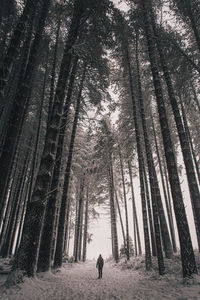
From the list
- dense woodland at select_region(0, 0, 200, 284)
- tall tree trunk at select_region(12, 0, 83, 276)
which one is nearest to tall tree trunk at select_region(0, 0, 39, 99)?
dense woodland at select_region(0, 0, 200, 284)

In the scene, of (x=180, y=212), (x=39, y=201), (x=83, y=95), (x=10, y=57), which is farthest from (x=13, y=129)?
(x=83, y=95)

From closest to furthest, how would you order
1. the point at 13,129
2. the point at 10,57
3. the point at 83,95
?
the point at 10,57 → the point at 13,129 → the point at 83,95

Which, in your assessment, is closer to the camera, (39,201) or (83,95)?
(39,201)

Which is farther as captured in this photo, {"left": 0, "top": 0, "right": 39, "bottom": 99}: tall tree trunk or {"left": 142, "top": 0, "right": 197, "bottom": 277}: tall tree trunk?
{"left": 142, "top": 0, "right": 197, "bottom": 277}: tall tree trunk

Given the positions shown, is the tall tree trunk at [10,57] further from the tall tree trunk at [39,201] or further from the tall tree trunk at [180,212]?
the tall tree trunk at [180,212]

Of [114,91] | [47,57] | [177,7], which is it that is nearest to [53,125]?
[47,57]

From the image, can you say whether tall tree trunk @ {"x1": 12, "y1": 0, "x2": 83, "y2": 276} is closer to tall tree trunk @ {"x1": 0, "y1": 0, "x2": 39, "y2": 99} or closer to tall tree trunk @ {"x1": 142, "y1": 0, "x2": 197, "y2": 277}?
tall tree trunk @ {"x1": 0, "y1": 0, "x2": 39, "y2": 99}

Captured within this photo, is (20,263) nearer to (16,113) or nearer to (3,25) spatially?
(16,113)

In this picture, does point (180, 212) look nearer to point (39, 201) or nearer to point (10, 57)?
point (39, 201)

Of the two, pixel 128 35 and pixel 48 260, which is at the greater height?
pixel 128 35

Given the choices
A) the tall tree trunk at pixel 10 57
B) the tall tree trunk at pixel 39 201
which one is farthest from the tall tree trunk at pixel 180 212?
the tall tree trunk at pixel 10 57

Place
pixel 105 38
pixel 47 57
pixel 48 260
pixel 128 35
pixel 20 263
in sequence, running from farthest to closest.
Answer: pixel 47 57
pixel 128 35
pixel 105 38
pixel 48 260
pixel 20 263

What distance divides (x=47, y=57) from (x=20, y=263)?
10303mm

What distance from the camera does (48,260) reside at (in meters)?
6.45
